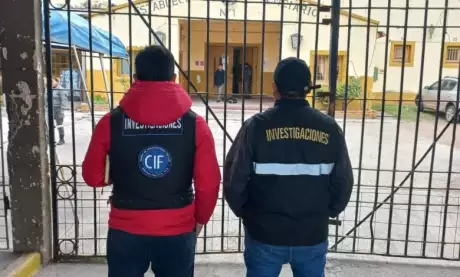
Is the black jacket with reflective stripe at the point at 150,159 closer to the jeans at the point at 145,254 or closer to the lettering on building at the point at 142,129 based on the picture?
the lettering on building at the point at 142,129

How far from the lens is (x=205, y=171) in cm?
226

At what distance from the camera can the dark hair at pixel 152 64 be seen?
2.22 meters

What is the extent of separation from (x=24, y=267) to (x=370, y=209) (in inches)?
182

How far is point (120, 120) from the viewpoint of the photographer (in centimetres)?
222

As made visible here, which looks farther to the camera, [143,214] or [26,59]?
[26,59]

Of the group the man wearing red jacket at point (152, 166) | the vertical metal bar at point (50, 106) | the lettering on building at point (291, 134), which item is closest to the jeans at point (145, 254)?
the man wearing red jacket at point (152, 166)

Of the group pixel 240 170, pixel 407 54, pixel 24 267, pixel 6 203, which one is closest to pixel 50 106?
pixel 6 203

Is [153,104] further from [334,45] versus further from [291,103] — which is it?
[334,45]

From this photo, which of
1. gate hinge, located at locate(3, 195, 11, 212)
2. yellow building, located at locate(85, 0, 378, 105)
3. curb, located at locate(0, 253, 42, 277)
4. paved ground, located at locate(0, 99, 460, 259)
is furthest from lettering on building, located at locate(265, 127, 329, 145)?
yellow building, located at locate(85, 0, 378, 105)

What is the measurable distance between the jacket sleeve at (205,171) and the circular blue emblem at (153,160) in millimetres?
163

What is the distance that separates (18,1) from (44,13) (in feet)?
0.75

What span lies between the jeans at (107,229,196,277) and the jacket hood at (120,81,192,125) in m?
0.59

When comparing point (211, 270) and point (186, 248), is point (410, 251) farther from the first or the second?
point (186, 248)

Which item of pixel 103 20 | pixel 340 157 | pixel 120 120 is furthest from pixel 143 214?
pixel 103 20
